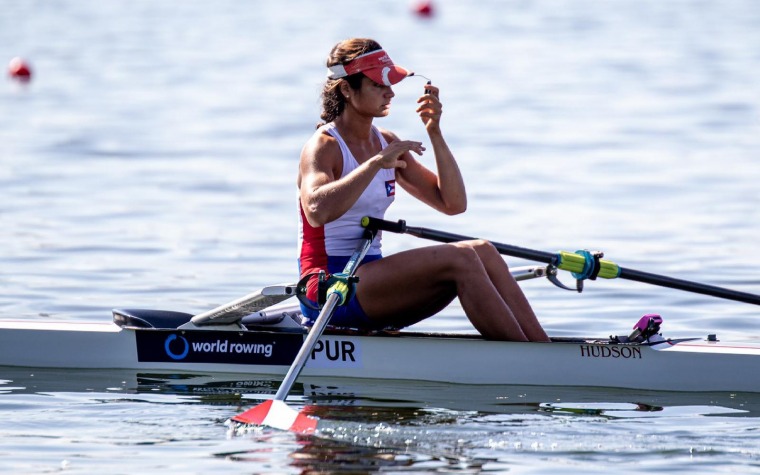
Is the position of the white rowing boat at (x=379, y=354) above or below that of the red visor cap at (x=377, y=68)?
below

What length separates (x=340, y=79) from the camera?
781 cm

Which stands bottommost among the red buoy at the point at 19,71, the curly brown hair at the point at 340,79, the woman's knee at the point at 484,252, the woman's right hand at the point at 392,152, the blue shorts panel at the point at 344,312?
the blue shorts panel at the point at 344,312

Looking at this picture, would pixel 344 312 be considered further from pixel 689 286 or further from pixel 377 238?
pixel 689 286

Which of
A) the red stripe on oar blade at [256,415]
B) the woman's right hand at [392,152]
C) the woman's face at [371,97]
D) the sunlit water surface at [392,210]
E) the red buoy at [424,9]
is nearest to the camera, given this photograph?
the sunlit water surface at [392,210]

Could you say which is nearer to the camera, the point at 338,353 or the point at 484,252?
the point at 484,252

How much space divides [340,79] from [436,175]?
2.76ft

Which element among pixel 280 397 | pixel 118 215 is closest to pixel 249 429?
pixel 280 397

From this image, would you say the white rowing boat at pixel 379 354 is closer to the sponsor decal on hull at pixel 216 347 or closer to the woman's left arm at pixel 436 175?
the sponsor decal on hull at pixel 216 347

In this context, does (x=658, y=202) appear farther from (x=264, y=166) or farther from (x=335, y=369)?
(x=335, y=369)

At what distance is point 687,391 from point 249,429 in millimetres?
2541

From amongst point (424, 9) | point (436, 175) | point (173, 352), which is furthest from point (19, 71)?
point (436, 175)

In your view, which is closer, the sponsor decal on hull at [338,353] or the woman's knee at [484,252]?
the woman's knee at [484,252]

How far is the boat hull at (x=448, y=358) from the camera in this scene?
25.6 feet

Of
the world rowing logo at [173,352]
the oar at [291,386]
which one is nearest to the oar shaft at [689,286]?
the oar at [291,386]
